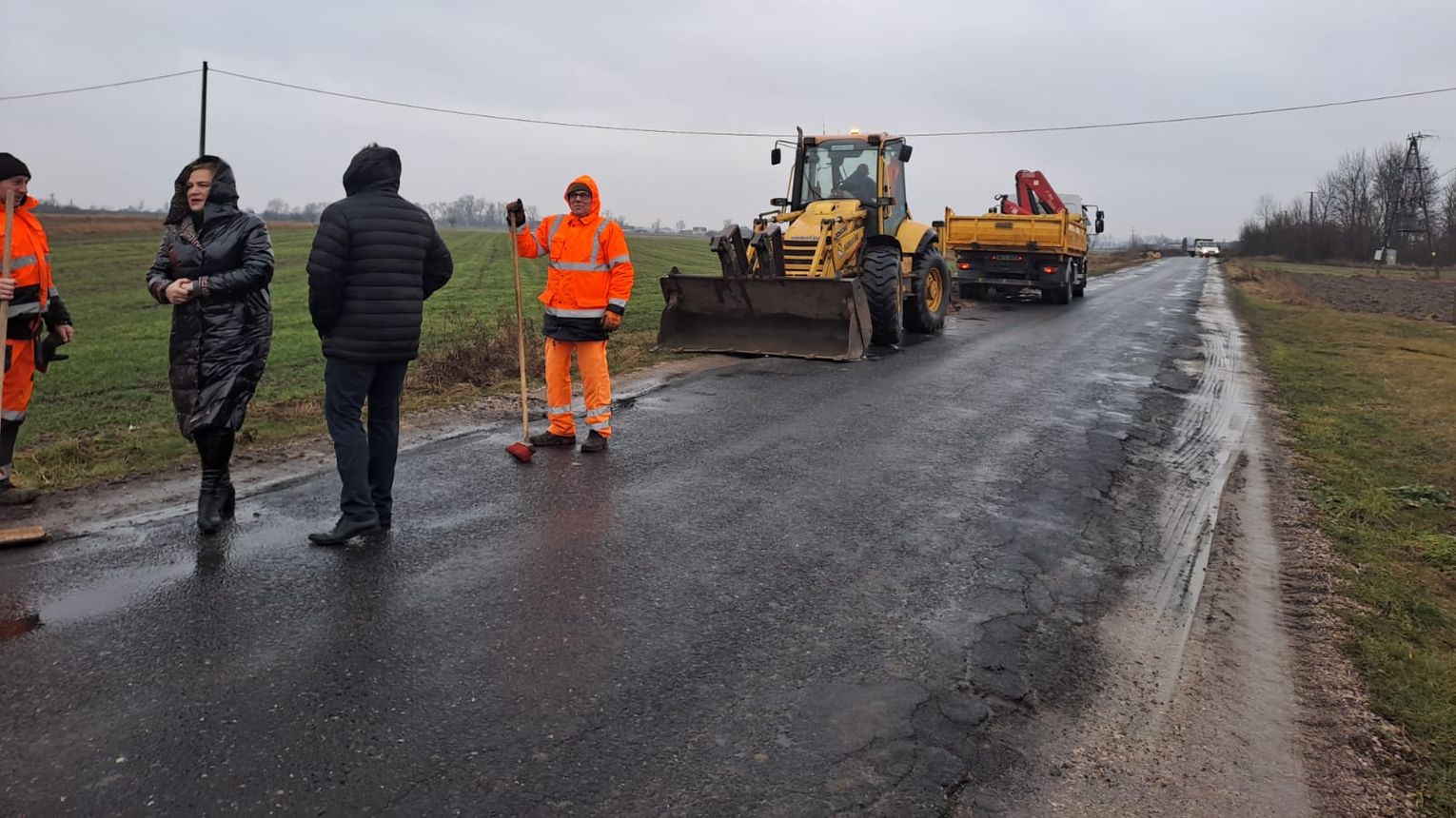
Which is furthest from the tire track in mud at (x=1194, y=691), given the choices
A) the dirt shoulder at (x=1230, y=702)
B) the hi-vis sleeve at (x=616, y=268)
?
the hi-vis sleeve at (x=616, y=268)

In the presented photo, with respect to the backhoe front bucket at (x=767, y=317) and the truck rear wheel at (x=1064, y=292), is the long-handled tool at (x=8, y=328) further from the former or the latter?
the truck rear wheel at (x=1064, y=292)

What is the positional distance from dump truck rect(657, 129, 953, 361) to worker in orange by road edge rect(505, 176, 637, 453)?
479 cm

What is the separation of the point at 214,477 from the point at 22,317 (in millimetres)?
1475

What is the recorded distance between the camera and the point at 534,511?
5.35 m

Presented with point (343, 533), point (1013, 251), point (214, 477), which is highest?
point (1013, 251)

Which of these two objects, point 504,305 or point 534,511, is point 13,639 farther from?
point 504,305

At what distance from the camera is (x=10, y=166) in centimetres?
499

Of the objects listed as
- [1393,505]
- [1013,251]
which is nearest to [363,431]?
[1393,505]

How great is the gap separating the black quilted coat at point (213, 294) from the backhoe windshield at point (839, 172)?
32.2 feet

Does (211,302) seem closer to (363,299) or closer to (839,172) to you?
(363,299)

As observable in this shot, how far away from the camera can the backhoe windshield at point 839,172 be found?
13.8 m

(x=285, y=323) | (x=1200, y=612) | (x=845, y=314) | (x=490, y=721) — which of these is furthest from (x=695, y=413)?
(x=285, y=323)

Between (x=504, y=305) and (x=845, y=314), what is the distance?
12.6m

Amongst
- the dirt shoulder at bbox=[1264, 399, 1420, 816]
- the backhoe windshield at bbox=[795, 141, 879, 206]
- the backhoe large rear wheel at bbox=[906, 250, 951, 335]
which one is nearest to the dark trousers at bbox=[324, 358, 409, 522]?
the dirt shoulder at bbox=[1264, 399, 1420, 816]
